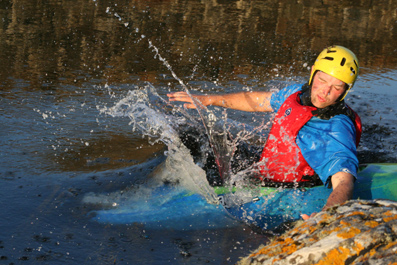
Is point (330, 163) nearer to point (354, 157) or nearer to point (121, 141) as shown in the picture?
point (354, 157)

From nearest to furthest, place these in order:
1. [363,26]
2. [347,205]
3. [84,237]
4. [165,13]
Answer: [347,205] < [84,237] < [165,13] < [363,26]

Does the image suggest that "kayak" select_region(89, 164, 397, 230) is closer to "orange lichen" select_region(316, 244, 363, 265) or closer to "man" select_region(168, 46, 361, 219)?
"man" select_region(168, 46, 361, 219)

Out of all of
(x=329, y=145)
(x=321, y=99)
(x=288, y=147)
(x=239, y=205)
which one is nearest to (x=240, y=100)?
(x=288, y=147)

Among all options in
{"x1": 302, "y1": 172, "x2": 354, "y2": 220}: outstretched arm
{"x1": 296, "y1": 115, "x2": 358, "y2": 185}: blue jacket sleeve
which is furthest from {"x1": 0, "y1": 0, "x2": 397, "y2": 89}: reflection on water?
{"x1": 302, "y1": 172, "x2": 354, "y2": 220}: outstretched arm

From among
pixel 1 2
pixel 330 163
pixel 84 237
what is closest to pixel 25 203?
pixel 84 237

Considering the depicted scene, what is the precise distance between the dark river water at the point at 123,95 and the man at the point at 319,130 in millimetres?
677

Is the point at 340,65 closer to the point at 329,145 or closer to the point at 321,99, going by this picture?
the point at 321,99

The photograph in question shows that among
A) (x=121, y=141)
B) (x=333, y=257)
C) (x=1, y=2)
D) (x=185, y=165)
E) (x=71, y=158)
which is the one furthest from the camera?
(x=1, y=2)

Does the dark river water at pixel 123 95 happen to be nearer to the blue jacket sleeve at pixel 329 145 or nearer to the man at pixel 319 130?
the man at pixel 319 130

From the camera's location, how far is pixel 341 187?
3246mm

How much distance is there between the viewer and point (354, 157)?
3395 millimetres

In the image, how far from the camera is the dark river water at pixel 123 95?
375cm

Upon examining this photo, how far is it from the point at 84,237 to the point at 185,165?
120 cm

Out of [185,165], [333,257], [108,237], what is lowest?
[108,237]
